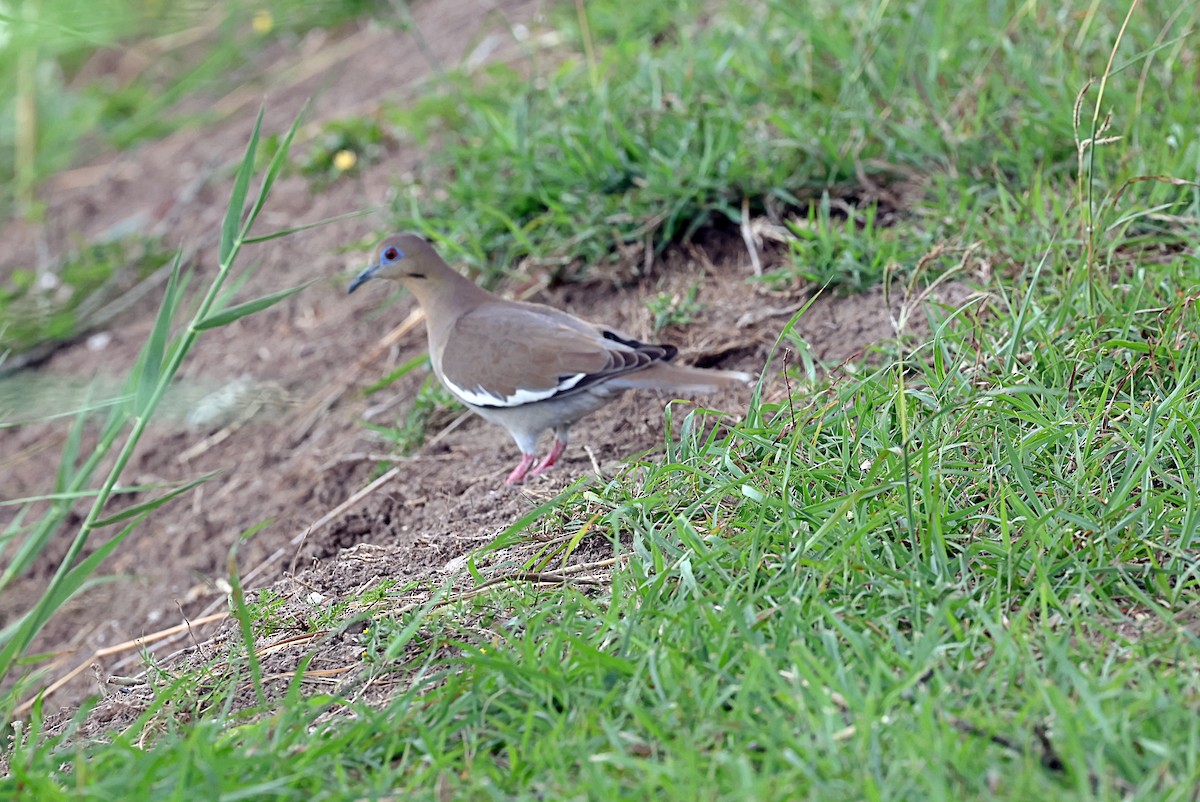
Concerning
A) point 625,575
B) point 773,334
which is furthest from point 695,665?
point 773,334

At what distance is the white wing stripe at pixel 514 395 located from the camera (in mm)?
4094

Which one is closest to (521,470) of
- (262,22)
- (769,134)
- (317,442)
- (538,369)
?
(538,369)

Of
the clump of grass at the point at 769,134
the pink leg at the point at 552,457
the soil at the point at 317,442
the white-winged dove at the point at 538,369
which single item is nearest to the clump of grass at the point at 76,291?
the soil at the point at 317,442

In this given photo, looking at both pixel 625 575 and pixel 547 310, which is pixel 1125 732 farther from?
pixel 547 310

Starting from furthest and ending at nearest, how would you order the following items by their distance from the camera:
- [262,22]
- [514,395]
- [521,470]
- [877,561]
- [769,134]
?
[262,22] < [769,134] < [514,395] < [521,470] < [877,561]

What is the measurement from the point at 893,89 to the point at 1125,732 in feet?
11.2

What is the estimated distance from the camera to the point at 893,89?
5016 mm

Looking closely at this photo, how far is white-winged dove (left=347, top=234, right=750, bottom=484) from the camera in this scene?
398 cm

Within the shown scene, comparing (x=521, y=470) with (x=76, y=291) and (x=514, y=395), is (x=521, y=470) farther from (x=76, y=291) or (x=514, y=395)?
(x=76, y=291)

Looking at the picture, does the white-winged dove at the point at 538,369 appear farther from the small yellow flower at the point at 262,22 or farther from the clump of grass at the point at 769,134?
the small yellow flower at the point at 262,22

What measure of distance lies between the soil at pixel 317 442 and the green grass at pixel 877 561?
17 cm

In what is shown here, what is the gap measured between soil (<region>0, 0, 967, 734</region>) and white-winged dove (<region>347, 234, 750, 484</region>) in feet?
0.59

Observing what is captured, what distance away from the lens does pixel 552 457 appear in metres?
4.22

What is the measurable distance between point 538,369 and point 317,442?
125 centimetres
